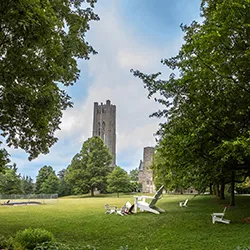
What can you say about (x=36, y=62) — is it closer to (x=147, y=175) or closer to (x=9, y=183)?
(x=9, y=183)

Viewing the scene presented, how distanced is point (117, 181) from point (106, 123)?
35.8 metres

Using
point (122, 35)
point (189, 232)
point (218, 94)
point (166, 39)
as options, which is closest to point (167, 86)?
point (218, 94)

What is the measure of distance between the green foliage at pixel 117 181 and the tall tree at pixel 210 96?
102 feet

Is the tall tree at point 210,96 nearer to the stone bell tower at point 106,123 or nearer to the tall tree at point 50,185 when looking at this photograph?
the tall tree at point 50,185

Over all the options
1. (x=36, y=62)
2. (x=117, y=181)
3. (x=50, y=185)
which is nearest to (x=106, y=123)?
(x=50, y=185)

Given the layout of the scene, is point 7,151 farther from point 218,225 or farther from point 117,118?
point 117,118

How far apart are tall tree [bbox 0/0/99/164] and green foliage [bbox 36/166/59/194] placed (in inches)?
1589

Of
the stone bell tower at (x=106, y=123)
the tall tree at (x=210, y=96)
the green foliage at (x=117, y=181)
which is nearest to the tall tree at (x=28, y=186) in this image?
the green foliage at (x=117, y=181)

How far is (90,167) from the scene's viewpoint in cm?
4278

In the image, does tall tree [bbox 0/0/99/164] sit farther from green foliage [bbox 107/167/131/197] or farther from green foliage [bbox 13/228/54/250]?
green foliage [bbox 107/167/131/197]

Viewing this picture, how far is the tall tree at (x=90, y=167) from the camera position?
4172 cm

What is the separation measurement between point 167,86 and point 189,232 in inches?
210

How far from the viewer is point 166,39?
12.0m

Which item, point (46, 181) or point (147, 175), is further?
point (147, 175)
